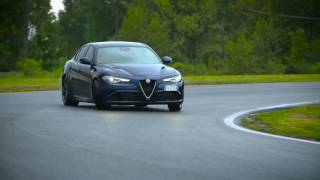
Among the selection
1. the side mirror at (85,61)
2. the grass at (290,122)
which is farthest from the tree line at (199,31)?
the grass at (290,122)

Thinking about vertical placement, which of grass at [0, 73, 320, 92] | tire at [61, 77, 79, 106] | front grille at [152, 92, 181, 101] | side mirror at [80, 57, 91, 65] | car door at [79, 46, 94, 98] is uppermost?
side mirror at [80, 57, 91, 65]

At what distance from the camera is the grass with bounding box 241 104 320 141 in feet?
45.6

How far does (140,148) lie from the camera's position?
444 inches

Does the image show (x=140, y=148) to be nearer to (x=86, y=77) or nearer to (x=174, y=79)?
(x=174, y=79)

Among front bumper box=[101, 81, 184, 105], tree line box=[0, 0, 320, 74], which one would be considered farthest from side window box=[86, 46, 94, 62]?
tree line box=[0, 0, 320, 74]

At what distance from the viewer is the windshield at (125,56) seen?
19.8 m

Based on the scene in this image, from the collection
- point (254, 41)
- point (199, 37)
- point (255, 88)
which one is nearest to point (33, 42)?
point (199, 37)

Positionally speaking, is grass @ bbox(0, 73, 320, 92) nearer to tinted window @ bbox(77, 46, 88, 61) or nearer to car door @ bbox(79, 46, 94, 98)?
tinted window @ bbox(77, 46, 88, 61)

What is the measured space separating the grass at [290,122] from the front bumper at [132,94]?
2.03m

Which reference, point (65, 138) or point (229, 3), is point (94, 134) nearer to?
point (65, 138)

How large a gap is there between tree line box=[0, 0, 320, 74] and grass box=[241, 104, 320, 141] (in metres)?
39.4

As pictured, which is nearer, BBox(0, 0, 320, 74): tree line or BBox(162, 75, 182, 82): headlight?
BBox(162, 75, 182, 82): headlight

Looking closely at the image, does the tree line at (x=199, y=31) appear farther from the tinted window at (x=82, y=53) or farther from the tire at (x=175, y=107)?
the tire at (x=175, y=107)

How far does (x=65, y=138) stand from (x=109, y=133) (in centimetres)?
100
